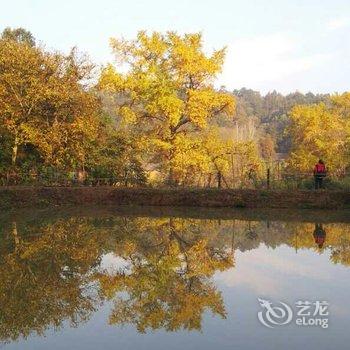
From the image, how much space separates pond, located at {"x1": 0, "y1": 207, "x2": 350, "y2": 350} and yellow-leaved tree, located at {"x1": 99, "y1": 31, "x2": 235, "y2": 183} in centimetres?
1266

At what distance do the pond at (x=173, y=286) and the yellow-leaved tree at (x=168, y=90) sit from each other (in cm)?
1266

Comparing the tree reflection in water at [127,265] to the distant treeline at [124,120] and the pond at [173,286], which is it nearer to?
the pond at [173,286]

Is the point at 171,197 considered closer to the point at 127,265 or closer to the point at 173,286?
the point at 127,265

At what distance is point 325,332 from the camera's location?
660 cm

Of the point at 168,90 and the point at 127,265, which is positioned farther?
the point at 168,90

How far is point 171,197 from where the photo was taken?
79.6ft

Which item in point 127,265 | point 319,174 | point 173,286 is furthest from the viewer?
point 319,174

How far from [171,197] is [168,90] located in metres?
7.40

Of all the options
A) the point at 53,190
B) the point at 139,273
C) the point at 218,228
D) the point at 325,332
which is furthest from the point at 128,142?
the point at 325,332

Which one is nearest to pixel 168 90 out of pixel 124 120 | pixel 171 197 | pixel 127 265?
pixel 124 120

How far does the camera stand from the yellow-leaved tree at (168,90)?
2870cm

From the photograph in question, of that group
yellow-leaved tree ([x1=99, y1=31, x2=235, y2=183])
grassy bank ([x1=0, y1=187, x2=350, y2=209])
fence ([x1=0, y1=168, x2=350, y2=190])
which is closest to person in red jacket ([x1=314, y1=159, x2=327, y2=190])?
fence ([x1=0, y1=168, x2=350, y2=190])

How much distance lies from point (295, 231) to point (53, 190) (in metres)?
13.0

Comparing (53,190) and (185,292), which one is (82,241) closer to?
(185,292)
